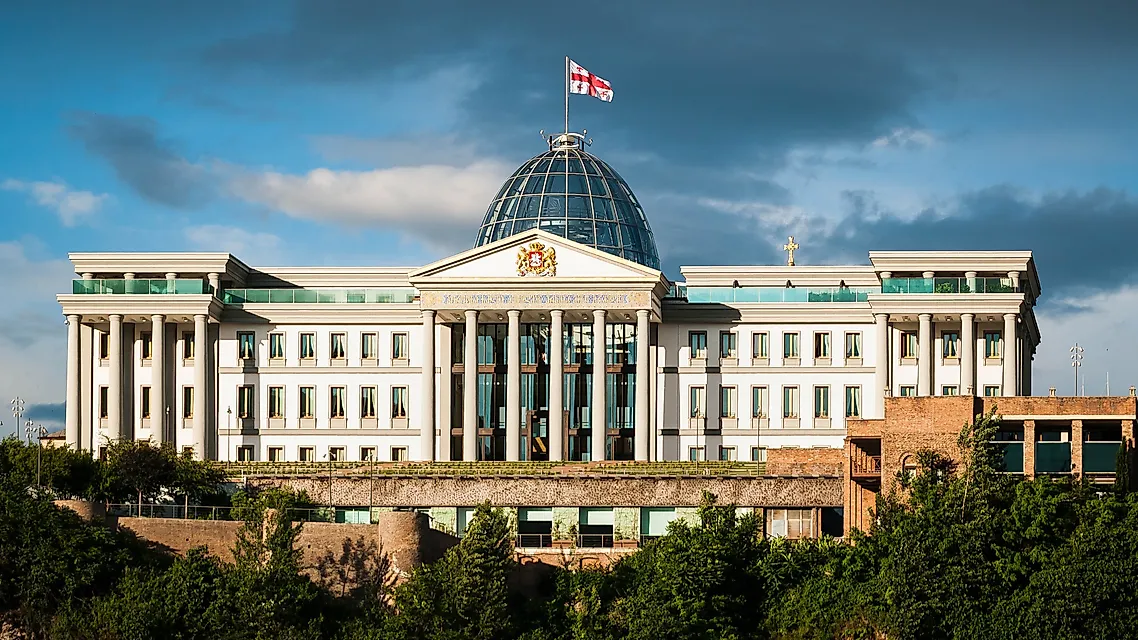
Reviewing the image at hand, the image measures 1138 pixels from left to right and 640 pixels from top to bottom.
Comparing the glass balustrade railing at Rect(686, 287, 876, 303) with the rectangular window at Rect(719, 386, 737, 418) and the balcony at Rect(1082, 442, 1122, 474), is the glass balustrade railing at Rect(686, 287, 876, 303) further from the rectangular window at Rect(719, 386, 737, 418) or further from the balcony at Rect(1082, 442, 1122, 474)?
the balcony at Rect(1082, 442, 1122, 474)

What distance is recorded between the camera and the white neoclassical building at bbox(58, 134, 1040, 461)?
419 feet

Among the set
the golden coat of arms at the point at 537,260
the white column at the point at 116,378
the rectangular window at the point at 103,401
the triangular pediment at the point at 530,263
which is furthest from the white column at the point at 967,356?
the rectangular window at the point at 103,401

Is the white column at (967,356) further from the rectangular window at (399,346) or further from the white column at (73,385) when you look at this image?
the white column at (73,385)

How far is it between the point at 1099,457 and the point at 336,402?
5326 centimetres

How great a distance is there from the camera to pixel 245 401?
440 feet

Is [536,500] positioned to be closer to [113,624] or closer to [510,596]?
[510,596]

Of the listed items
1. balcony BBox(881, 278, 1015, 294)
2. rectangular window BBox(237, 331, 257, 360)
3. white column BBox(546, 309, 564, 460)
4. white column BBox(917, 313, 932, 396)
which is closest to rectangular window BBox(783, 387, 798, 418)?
white column BBox(917, 313, 932, 396)

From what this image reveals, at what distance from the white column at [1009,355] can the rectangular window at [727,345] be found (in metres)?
15.7

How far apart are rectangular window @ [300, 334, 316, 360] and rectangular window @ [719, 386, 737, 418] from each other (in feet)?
79.4

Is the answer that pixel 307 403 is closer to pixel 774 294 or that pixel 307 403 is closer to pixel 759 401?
pixel 759 401

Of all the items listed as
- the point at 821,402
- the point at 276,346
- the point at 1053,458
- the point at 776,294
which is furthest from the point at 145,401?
the point at 1053,458

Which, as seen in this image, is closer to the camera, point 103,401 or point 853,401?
point 853,401

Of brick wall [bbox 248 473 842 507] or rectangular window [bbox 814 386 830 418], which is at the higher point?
rectangular window [bbox 814 386 830 418]

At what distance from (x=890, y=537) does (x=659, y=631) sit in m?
10.2
